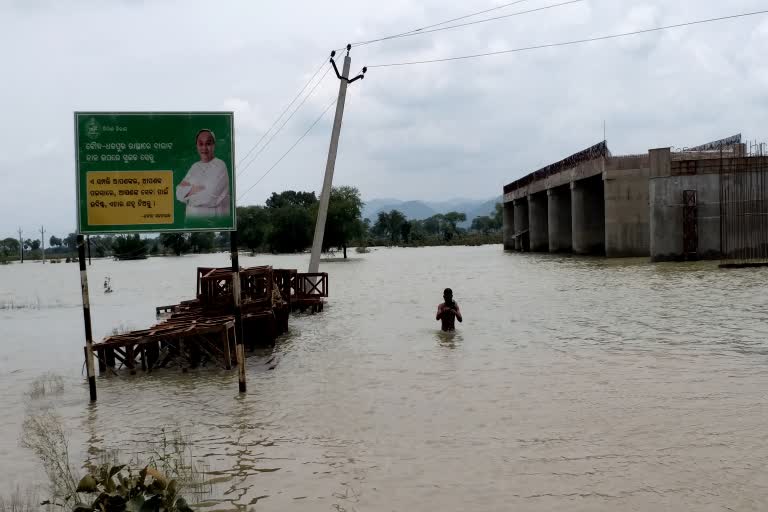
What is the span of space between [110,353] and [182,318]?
91.9 inches

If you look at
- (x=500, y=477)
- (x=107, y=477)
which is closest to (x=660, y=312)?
(x=500, y=477)

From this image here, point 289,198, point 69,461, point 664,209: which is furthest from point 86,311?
point 289,198

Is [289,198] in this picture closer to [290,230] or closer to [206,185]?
[290,230]

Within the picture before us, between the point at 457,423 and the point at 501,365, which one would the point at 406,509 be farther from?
the point at 501,365

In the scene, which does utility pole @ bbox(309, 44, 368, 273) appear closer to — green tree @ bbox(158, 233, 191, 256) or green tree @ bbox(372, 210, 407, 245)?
green tree @ bbox(158, 233, 191, 256)

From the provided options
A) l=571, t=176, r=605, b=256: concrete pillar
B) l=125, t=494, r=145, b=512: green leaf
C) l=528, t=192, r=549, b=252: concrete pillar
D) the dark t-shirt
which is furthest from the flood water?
l=528, t=192, r=549, b=252: concrete pillar

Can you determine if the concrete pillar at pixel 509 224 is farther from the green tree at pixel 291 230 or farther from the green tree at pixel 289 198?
the green tree at pixel 289 198

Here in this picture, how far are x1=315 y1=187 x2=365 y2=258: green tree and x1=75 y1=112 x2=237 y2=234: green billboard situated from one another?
2840 inches

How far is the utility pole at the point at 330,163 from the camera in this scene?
25328 millimetres

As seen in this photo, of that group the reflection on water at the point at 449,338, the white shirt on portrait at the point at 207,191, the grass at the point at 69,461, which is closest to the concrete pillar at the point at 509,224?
the reflection on water at the point at 449,338

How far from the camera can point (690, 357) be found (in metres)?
11.7

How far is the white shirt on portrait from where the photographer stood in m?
9.40

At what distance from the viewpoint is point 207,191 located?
9.43 m

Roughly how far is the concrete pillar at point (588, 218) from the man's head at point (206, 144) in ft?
146
